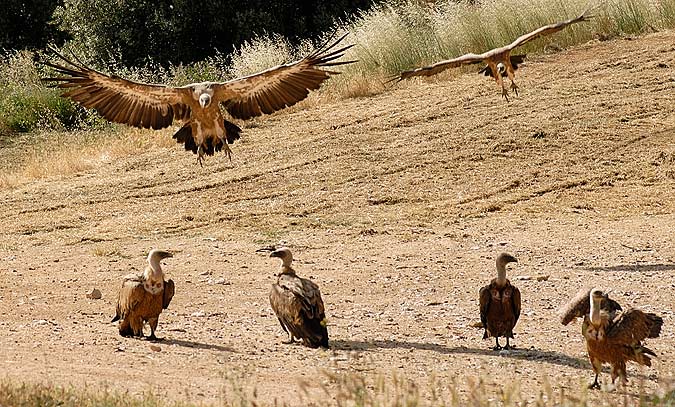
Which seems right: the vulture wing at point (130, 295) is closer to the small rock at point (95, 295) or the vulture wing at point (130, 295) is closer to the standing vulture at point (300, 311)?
the standing vulture at point (300, 311)

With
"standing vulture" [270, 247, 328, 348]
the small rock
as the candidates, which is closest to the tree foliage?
the small rock

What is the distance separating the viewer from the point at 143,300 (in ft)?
34.2

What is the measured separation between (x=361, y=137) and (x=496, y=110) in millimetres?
2173

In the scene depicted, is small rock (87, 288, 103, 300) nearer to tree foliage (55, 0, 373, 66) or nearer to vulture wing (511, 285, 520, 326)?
vulture wing (511, 285, 520, 326)

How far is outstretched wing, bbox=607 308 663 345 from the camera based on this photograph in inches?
360

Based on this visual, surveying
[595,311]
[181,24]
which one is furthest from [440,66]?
[181,24]

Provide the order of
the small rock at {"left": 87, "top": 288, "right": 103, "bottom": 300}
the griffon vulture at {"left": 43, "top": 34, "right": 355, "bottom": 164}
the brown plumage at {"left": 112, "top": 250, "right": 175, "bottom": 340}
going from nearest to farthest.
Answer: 1. the brown plumage at {"left": 112, "top": 250, "right": 175, "bottom": 340}
2. the small rock at {"left": 87, "top": 288, "right": 103, "bottom": 300}
3. the griffon vulture at {"left": 43, "top": 34, "right": 355, "bottom": 164}

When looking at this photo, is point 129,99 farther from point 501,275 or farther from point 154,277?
point 501,275

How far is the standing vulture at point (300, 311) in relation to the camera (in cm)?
1013

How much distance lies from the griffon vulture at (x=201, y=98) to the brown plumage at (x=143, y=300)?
9.40ft

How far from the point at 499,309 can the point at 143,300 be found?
9.32ft

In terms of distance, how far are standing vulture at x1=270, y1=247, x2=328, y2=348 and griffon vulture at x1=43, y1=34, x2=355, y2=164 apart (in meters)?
3.29

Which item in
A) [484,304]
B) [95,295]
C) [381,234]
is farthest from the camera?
[381,234]

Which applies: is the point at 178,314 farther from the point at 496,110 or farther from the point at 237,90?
the point at 496,110
